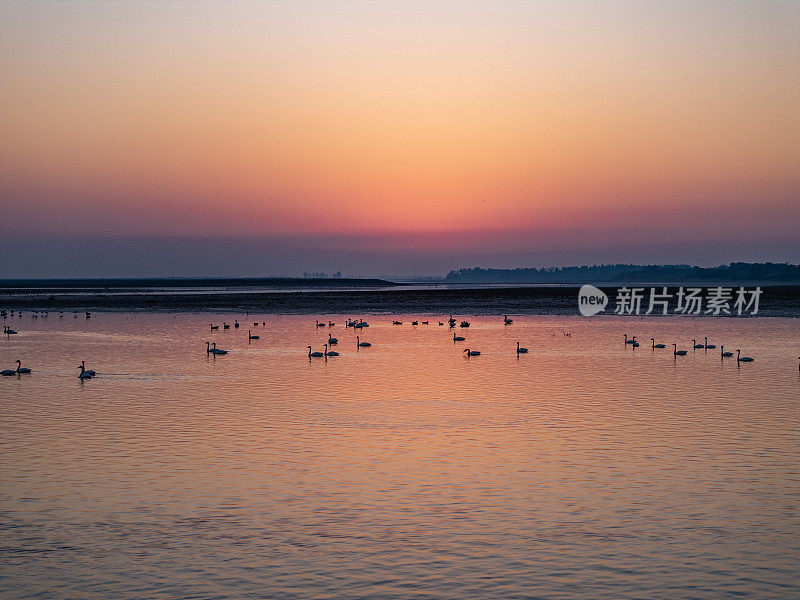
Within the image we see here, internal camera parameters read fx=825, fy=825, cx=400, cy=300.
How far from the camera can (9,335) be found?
6178cm

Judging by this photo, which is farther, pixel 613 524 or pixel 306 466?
pixel 306 466

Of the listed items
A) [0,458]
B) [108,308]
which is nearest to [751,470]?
[0,458]

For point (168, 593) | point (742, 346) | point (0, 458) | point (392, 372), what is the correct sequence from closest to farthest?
point (168, 593) → point (0, 458) → point (392, 372) → point (742, 346)

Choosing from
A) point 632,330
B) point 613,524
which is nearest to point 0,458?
point 613,524

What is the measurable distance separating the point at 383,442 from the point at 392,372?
15742 mm

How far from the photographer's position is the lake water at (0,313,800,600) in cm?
1267

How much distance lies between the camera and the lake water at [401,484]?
41.6ft

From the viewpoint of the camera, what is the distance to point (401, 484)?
17.7 meters

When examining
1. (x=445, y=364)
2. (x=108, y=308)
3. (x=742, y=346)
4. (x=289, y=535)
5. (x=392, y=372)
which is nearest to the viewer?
(x=289, y=535)

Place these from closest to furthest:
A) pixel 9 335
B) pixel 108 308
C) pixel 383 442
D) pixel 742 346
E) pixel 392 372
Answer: pixel 383 442, pixel 392 372, pixel 742 346, pixel 9 335, pixel 108 308

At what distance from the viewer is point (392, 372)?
124 feet

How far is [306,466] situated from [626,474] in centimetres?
728

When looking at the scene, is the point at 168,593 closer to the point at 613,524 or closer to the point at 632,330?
the point at 613,524

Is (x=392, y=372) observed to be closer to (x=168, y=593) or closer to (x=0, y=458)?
(x=0, y=458)
